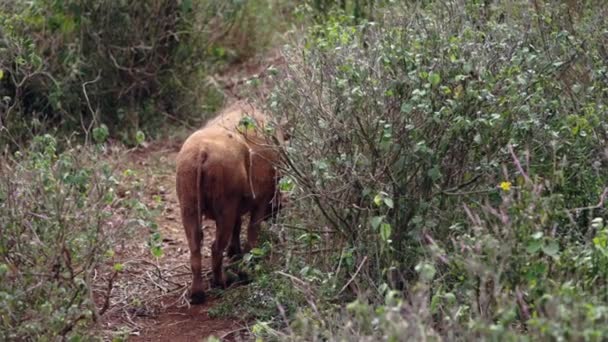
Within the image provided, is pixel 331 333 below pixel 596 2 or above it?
below

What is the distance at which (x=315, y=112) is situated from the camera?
6.62 m

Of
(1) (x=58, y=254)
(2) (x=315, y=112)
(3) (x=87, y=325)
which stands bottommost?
(3) (x=87, y=325)

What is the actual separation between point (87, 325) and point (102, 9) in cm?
495

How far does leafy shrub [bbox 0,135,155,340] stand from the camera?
5.81 metres

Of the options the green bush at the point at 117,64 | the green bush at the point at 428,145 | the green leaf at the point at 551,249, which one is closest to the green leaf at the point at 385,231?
the green bush at the point at 428,145

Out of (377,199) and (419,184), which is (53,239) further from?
(419,184)

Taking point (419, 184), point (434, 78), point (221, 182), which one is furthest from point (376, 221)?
point (221, 182)

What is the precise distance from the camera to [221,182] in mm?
7121

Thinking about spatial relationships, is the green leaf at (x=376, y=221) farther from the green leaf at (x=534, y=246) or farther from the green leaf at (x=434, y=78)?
the green leaf at (x=534, y=246)

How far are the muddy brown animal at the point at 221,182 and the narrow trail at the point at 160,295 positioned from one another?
0.21m

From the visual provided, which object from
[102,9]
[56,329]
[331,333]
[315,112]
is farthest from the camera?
[102,9]

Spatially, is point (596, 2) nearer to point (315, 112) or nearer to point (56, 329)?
point (315, 112)

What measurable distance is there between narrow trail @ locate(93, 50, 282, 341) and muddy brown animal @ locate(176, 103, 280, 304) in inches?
8.4

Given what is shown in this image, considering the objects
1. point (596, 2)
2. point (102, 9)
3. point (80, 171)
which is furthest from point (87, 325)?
point (102, 9)
